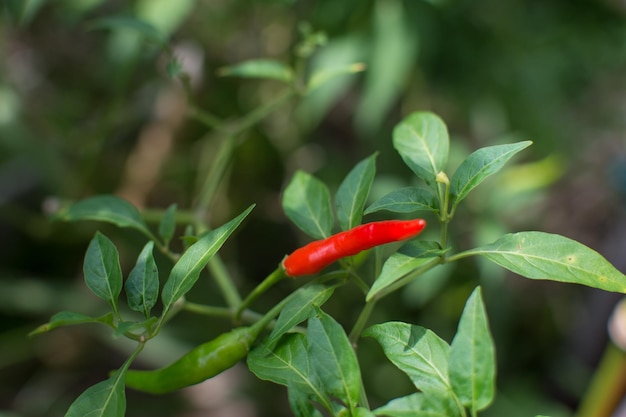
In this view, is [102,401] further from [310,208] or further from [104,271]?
[310,208]

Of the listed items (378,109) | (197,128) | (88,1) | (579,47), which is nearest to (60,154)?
(197,128)

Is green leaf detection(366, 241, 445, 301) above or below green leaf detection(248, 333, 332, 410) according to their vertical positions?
above

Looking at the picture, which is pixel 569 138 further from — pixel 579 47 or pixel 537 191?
pixel 537 191

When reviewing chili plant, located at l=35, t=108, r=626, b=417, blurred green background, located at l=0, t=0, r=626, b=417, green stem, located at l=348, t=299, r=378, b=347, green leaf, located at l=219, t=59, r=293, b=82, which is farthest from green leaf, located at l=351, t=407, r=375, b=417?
blurred green background, located at l=0, t=0, r=626, b=417

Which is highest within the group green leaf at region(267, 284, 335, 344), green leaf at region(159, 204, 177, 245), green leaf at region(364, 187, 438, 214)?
green leaf at region(364, 187, 438, 214)

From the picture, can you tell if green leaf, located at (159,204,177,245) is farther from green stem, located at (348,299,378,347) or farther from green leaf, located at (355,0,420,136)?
green leaf, located at (355,0,420,136)

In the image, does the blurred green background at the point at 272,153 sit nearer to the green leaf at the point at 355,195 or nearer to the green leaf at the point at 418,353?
the green leaf at the point at 355,195

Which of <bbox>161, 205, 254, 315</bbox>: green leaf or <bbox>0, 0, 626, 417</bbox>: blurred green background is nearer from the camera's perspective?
<bbox>161, 205, 254, 315</bbox>: green leaf

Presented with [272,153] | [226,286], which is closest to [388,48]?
[272,153]
